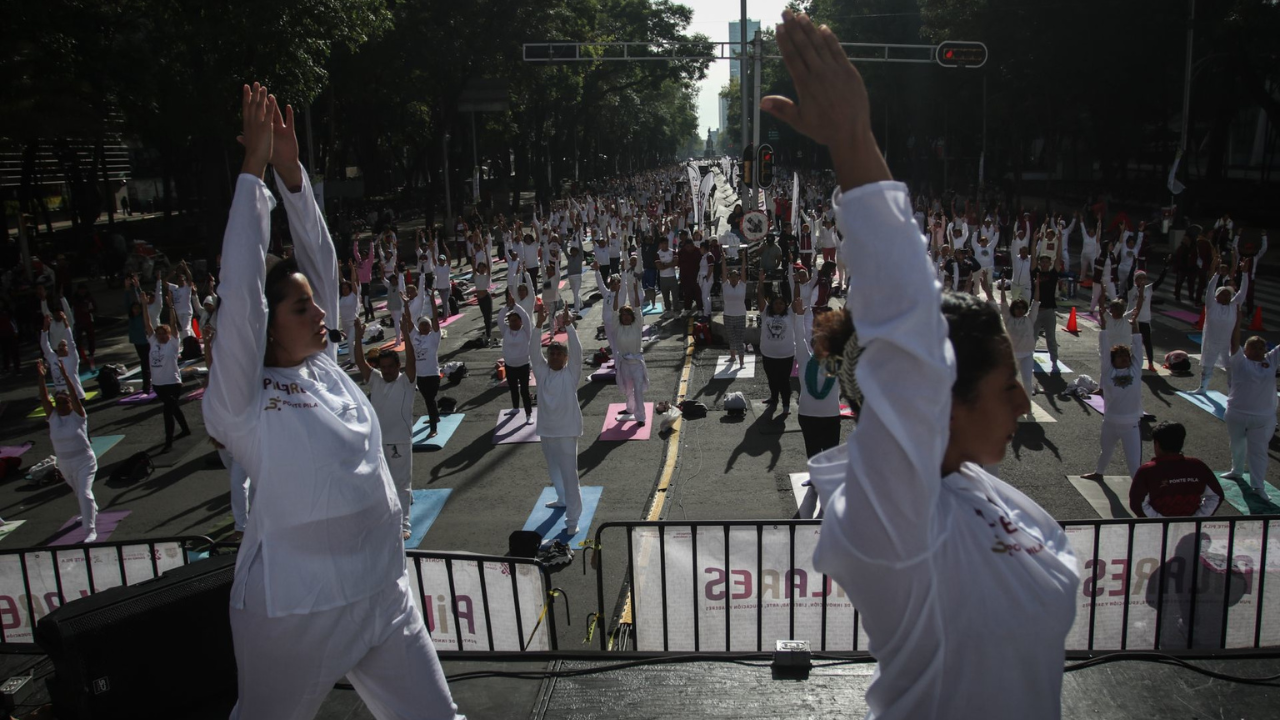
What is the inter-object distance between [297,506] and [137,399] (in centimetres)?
1516

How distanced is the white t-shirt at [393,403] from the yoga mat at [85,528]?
3.25 meters

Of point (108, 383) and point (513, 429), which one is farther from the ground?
point (108, 383)

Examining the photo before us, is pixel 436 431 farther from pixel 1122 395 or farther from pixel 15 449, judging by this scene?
pixel 1122 395

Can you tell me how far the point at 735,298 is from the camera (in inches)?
648

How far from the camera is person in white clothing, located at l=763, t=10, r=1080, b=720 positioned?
62.2 inches

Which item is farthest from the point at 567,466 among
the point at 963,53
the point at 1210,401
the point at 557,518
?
the point at 963,53

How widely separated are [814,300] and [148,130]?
18194 mm

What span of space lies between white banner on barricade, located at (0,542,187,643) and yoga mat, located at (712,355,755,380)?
10302 mm

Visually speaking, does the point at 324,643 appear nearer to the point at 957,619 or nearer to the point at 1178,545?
the point at 957,619

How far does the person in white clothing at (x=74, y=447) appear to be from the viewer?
362 inches

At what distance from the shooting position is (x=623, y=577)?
803cm

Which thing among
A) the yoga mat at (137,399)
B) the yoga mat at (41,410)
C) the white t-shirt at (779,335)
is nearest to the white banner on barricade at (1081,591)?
the white t-shirt at (779,335)

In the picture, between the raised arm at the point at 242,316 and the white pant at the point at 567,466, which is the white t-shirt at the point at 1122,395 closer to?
the white pant at the point at 567,466

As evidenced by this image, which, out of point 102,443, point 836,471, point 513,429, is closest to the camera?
point 836,471
